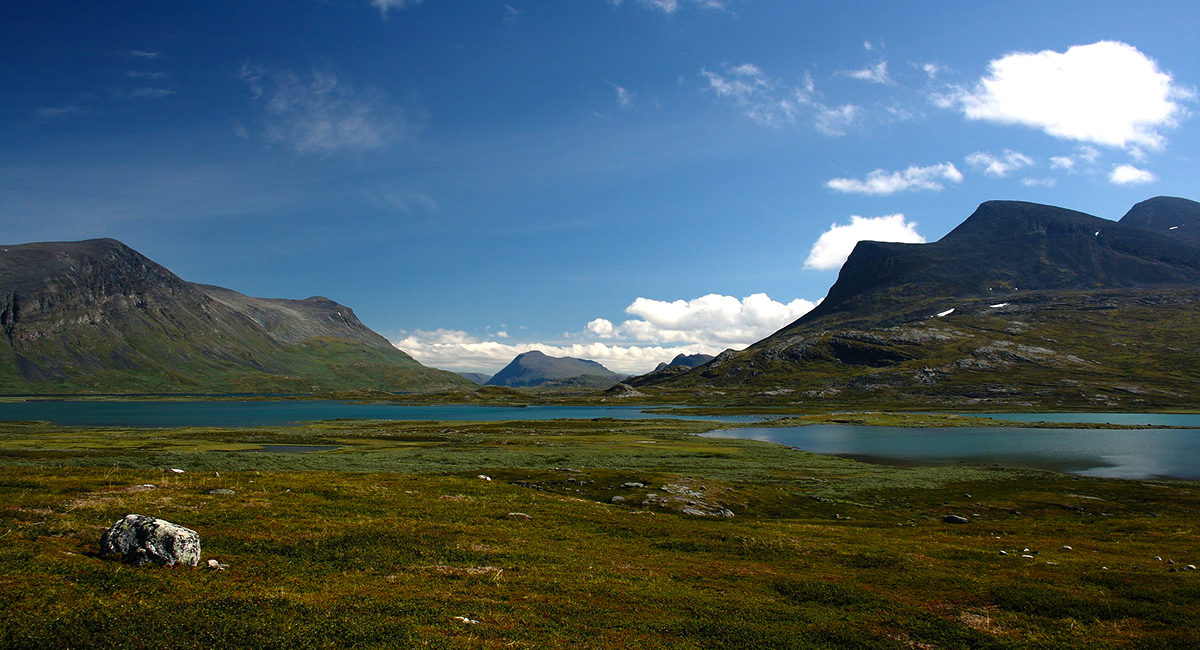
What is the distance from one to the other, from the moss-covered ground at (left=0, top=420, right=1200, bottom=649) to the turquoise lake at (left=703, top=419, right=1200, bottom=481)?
38610 millimetres

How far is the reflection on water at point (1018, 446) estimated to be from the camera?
293 feet

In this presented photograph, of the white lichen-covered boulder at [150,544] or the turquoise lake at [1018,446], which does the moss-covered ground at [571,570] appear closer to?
the white lichen-covered boulder at [150,544]

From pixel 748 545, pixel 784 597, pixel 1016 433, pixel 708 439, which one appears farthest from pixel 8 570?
pixel 1016 433

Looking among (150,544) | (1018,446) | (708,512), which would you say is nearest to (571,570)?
(150,544)

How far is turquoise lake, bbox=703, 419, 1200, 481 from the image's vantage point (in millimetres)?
89250

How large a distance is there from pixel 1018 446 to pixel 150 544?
468 feet

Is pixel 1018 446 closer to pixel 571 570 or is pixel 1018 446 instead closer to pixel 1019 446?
pixel 1019 446

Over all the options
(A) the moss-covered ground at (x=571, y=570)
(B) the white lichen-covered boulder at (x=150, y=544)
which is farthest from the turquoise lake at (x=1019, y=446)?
(B) the white lichen-covered boulder at (x=150, y=544)

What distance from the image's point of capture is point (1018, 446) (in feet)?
378

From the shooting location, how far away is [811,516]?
166 feet

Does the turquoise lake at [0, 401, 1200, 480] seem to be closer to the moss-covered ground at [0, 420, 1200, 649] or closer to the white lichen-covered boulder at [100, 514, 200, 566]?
the moss-covered ground at [0, 420, 1200, 649]

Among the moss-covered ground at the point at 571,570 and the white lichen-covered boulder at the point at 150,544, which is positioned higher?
the white lichen-covered boulder at the point at 150,544

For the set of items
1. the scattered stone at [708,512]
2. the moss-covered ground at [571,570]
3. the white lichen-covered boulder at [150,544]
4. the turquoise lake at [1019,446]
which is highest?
the white lichen-covered boulder at [150,544]

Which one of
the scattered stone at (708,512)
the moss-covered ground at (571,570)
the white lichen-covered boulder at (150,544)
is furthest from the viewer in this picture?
the scattered stone at (708,512)
